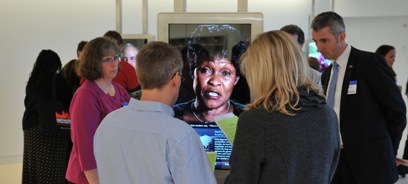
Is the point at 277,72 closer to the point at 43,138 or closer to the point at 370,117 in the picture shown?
the point at 370,117

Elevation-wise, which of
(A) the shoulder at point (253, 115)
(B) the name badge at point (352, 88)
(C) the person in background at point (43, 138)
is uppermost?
(A) the shoulder at point (253, 115)

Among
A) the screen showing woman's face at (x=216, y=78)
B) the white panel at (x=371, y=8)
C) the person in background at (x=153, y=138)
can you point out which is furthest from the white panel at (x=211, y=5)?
the person in background at (x=153, y=138)

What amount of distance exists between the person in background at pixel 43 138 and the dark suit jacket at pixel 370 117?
197 centimetres

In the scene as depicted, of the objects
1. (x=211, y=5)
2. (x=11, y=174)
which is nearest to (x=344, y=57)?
(x=211, y=5)

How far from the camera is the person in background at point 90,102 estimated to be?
2080mm

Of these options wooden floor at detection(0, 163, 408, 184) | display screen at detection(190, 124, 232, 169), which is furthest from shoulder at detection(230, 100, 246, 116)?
wooden floor at detection(0, 163, 408, 184)

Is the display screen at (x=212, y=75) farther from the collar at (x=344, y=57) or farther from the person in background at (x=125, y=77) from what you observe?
the person in background at (x=125, y=77)

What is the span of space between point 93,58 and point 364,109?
1.45 m

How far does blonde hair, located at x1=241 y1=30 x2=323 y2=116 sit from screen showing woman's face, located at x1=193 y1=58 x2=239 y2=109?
2.88 ft

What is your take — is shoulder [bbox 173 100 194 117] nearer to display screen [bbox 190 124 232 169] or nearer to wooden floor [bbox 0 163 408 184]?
display screen [bbox 190 124 232 169]

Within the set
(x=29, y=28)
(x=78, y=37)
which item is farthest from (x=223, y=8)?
(x=29, y=28)

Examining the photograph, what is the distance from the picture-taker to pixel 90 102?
6.91ft

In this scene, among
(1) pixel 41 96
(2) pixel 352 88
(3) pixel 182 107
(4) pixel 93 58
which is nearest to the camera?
(4) pixel 93 58

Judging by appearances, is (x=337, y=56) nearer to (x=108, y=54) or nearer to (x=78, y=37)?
(x=108, y=54)
